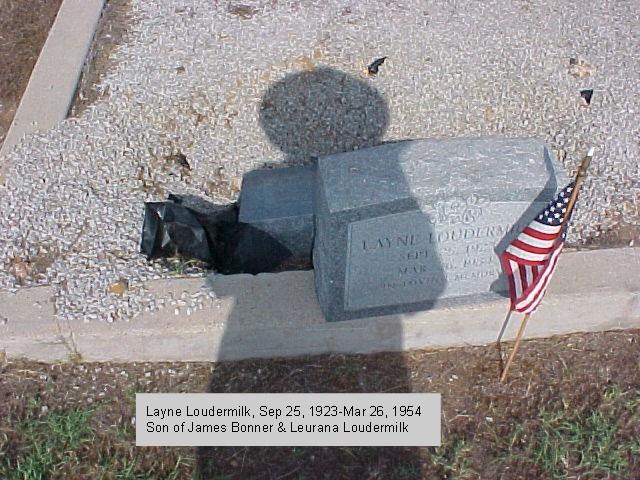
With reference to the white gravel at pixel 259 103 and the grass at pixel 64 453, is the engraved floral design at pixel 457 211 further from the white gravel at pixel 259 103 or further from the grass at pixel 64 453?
the grass at pixel 64 453

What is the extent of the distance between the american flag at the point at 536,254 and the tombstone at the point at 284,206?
128cm

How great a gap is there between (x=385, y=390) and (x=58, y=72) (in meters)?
3.26

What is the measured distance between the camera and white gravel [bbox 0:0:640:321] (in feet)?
12.6

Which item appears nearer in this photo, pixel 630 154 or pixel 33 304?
pixel 33 304

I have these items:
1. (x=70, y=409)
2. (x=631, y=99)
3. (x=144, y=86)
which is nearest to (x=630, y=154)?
(x=631, y=99)

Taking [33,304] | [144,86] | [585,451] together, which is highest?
[144,86]

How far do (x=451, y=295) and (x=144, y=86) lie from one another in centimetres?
259

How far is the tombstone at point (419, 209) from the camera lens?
2.92m

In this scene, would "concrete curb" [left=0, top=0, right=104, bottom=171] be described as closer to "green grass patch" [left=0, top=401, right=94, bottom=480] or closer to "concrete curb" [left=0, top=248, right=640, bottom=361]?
"concrete curb" [left=0, top=248, right=640, bottom=361]

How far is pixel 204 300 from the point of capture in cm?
343

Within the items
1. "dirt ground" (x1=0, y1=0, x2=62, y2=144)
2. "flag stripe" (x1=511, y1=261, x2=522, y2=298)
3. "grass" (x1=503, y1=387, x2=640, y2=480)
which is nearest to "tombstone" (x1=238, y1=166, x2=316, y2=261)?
"flag stripe" (x1=511, y1=261, x2=522, y2=298)

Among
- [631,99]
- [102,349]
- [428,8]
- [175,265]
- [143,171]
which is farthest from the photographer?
[428,8]

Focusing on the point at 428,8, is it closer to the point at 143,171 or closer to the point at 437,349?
the point at 143,171

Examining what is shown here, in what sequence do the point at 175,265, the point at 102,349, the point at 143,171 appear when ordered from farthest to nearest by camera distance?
the point at 143,171 → the point at 175,265 → the point at 102,349
